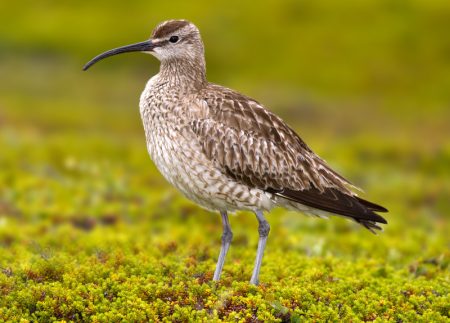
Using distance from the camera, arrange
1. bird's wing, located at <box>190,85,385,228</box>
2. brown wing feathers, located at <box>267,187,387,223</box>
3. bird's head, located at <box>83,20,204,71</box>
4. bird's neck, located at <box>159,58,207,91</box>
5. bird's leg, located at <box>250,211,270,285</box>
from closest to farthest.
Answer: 1. bird's leg, located at <box>250,211,270,285</box>
2. bird's wing, located at <box>190,85,385,228</box>
3. brown wing feathers, located at <box>267,187,387,223</box>
4. bird's neck, located at <box>159,58,207,91</box>
5. bird's head, located at <box>83,20,204,71</box>

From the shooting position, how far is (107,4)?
51531 mm

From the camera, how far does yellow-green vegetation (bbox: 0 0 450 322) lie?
8.90 meters

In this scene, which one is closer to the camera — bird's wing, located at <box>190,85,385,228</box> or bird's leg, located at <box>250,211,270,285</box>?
bird's leg, located at <box>250,211,270,285</box>

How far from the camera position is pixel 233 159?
957 centimetres

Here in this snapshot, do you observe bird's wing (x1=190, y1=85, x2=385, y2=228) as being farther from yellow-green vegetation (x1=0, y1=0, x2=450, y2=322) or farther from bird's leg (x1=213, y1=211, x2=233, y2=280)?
yellow-green vegetation (x1=0, y1=0, x2=450, y2=322)

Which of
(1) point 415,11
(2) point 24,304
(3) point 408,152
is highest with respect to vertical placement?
(1) point 415,11

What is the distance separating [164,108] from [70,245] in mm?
3478

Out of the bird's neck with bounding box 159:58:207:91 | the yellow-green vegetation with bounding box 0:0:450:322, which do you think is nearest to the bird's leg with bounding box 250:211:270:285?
the yellow-green vegetation with bounding box 0:0:450:322

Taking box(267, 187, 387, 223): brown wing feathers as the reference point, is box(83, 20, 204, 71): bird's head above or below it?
above

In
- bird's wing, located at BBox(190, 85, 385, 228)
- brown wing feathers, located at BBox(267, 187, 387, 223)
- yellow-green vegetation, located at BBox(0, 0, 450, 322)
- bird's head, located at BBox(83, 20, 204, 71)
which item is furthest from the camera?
bird's head, located at BBox(83, 20, 204, 71)

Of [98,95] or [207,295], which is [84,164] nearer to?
[207,295]

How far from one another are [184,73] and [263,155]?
1796 mm

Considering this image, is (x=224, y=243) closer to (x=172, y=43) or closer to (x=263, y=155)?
(x=263, y=155)

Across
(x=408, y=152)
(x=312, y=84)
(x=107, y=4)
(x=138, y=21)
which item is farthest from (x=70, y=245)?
(x=107, y=4)
